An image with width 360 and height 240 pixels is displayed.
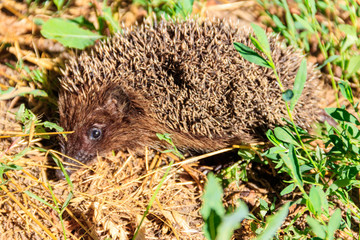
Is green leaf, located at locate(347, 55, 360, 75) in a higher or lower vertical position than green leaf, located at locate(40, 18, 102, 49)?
higher

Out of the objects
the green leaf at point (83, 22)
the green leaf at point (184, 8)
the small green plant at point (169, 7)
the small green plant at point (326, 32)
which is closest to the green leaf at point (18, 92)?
the green leaf at point (83, 22)

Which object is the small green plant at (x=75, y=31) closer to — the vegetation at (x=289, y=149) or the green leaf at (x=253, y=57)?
the vegetation at (x=289, y=149)

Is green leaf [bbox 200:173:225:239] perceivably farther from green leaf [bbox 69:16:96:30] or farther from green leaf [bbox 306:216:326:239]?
green leaf [bbox 69:16:96:30]

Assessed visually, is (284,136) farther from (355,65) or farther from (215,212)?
(215,212)

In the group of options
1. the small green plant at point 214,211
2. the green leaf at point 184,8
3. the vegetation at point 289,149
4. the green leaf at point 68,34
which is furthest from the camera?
the green leaf at point 184,8

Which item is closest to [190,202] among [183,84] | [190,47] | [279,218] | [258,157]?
[258,157]

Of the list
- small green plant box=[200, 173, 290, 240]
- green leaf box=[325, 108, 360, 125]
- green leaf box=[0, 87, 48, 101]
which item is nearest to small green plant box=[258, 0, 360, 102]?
green leaf box=[325, 108, 360, 125]
